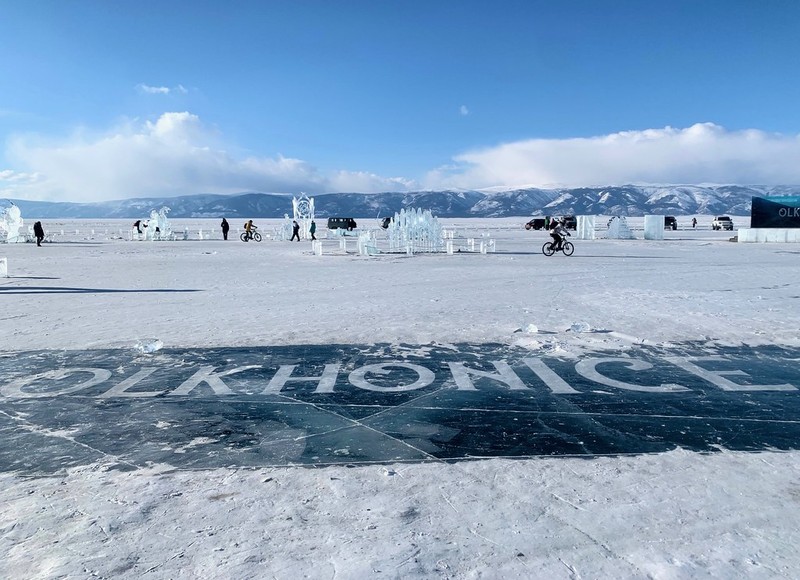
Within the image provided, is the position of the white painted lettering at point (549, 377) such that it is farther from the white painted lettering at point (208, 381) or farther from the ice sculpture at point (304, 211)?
the ice sculpture at point (304, 211)

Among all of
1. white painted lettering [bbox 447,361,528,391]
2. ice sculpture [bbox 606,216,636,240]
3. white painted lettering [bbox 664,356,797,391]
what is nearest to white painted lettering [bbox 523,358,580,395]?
white painted lettering [bbox 447,361,528,391]

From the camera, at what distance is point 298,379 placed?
570cm

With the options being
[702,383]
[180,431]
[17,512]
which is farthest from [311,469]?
[702,383]

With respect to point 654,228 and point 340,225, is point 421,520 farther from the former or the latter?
point 340,225

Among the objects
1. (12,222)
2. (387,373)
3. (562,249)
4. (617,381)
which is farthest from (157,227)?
(617,381)

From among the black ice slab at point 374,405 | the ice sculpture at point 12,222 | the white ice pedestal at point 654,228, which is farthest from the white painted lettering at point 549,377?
the ice sculpture at point 12,222

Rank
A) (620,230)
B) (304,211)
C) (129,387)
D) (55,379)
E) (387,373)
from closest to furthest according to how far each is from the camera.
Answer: (129,387) < (55,379) < (387,373) < (304,211) < (620,230)

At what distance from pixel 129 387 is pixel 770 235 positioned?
3717cm

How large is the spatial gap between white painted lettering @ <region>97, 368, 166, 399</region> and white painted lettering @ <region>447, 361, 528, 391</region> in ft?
9.05

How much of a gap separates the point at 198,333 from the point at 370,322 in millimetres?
2407

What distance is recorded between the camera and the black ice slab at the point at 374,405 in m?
3.88

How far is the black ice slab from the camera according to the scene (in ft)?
12.7

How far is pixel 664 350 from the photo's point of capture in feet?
22.4

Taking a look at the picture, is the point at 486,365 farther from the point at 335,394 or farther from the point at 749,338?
the point at 749,338
